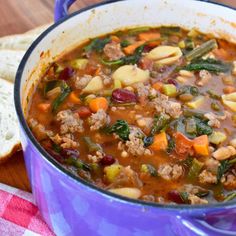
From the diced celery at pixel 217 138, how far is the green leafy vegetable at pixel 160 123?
252mm

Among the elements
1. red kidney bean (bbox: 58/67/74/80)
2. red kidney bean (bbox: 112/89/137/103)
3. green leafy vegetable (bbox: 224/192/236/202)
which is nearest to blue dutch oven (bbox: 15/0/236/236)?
red kidney bean (bbox: 58/67/74/80)

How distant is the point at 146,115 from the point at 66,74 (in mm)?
627

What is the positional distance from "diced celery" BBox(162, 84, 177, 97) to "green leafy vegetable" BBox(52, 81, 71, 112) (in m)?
0.57

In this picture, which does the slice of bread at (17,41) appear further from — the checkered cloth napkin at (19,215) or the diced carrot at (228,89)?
the diced carrot at (228,89)

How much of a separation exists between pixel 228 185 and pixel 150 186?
1.28 ft

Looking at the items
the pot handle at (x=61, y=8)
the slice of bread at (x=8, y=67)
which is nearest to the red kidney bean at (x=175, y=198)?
the pot handle at (x=61, y=8)

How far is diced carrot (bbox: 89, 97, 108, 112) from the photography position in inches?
116

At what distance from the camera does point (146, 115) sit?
9.55ft

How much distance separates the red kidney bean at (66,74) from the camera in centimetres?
322

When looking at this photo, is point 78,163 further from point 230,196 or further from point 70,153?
point 230,196

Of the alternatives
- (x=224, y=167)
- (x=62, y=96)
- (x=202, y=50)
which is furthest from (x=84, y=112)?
(x=202, y=50)

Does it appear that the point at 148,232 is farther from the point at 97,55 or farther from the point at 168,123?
the point at 97,55

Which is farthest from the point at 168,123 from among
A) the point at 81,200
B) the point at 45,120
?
the point at 81,200

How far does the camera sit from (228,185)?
2.56 m
